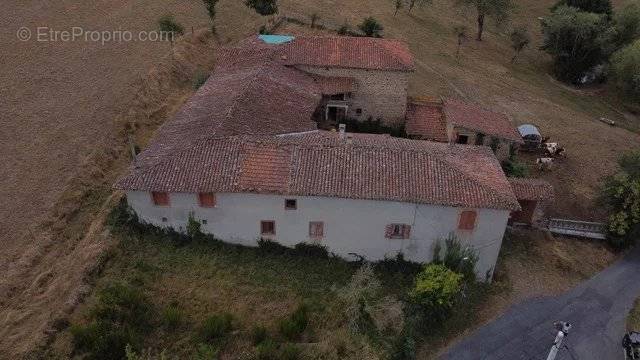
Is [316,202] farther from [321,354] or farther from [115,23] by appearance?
[115,23]

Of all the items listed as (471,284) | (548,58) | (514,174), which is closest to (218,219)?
(471,284)

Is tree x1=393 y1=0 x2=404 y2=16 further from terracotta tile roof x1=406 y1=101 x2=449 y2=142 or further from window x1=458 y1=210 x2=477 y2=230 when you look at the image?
window x1=458 y1=210 x2=477 y2=230

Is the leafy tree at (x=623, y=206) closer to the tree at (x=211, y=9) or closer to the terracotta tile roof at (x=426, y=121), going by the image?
the terracotta tile roof at (x=426, y=121)

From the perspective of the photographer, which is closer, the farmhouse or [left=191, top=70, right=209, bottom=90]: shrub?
the farmhouse

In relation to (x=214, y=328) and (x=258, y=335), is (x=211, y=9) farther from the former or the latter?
(x=258, y=335)

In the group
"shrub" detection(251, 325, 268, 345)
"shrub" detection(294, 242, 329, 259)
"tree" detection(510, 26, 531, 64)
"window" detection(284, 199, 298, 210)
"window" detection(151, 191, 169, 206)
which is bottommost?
"shrub" detection(251, 325, 268, 345)

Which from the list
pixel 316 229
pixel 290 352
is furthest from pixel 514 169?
pixel 290 352

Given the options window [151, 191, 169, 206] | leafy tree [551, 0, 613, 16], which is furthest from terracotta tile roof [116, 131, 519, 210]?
leafy tree [551, 0, 613, 16]
